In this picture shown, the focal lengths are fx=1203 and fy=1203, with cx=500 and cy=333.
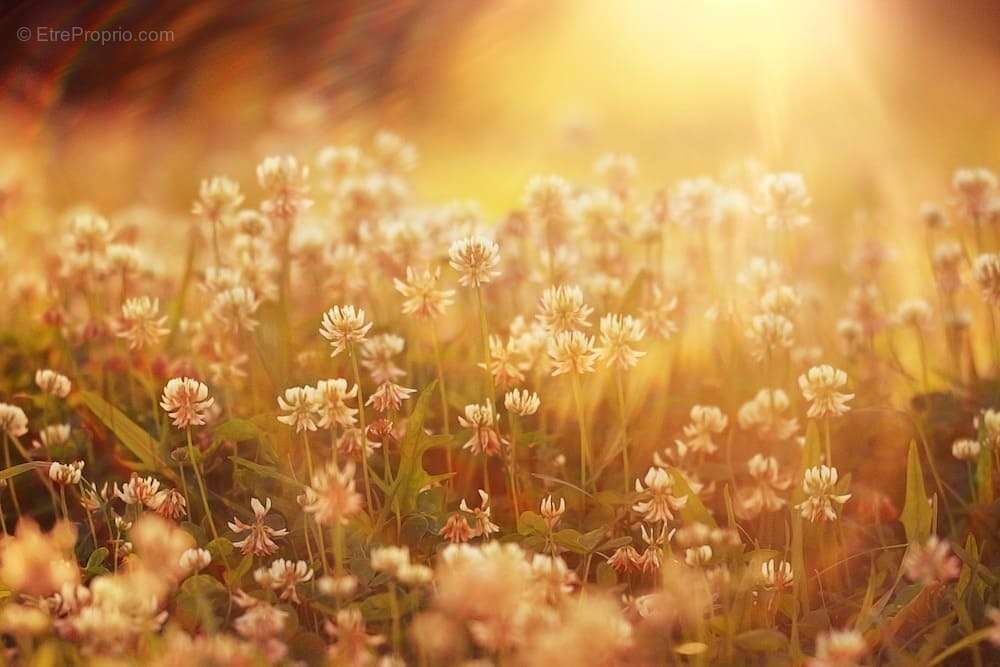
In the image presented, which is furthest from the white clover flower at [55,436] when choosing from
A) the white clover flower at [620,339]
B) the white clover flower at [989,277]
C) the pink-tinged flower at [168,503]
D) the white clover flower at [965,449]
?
the white clover flower at [989,277]

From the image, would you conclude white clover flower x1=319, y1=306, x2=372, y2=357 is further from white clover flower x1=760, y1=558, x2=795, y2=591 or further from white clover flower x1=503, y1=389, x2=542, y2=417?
white clover flower x1=760, y1=558, x2=795, y2=591

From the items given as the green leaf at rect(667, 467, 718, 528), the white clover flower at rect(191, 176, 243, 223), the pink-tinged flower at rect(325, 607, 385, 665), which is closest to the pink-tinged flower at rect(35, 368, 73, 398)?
the white clover flower at rect(191, 176, 243, 223)

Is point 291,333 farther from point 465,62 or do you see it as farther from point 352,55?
point 465,62

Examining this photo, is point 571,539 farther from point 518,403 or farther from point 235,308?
point 235,308

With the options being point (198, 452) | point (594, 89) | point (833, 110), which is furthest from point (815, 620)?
point (594, 89)

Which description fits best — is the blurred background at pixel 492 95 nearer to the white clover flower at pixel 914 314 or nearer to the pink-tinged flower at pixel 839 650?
the white clover flower at pixel 914 314

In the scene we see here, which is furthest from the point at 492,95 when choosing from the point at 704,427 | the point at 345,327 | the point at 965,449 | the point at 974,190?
the point at 345,327
